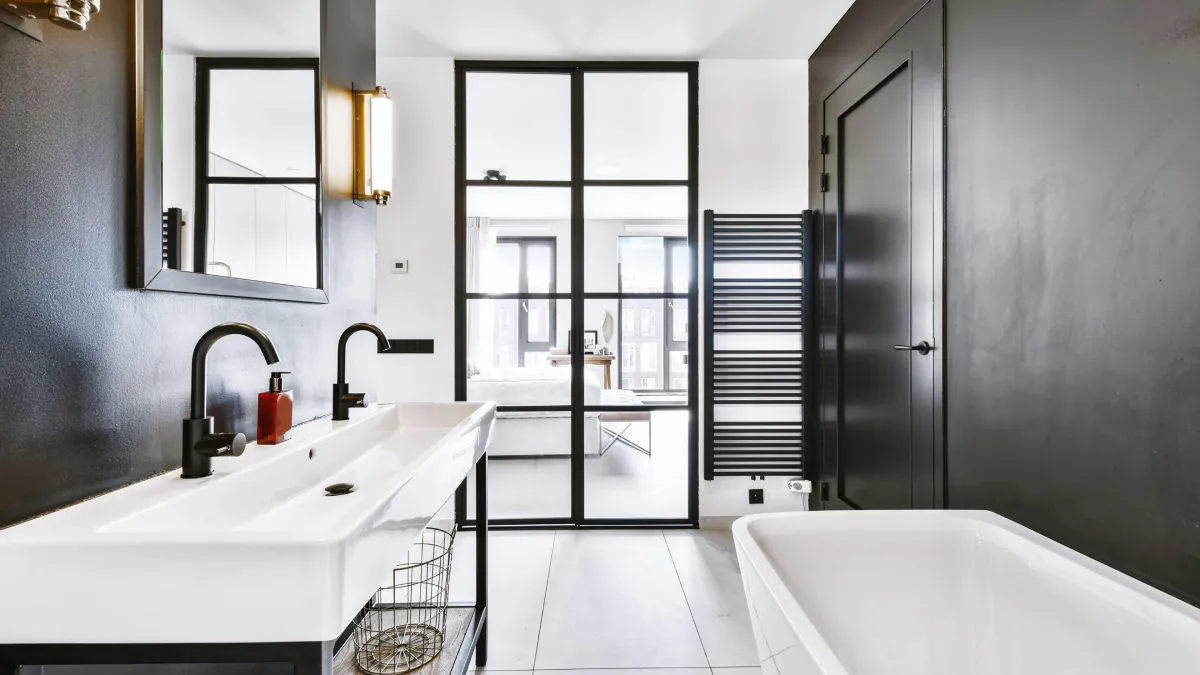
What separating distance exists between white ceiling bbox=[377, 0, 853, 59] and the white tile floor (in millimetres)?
2655

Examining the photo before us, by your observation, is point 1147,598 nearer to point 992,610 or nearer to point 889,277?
point 992,610

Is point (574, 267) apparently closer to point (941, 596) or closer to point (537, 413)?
point (537, 413)

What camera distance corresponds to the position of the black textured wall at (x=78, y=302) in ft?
2.87

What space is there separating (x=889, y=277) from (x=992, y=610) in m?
1.38

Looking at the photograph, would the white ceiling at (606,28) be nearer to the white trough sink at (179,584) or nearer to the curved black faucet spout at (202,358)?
the curved black faucet spout at (202,358)

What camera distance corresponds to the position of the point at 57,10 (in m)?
0.81

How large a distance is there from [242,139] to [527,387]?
2.17 metres

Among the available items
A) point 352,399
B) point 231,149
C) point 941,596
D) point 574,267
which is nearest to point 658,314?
point 574,267

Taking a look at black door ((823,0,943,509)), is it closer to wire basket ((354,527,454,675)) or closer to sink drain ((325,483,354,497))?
wire basket ((354,527,454,675))

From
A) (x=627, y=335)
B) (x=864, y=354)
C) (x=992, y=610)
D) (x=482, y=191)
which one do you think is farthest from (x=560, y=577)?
(x=482, y=191)

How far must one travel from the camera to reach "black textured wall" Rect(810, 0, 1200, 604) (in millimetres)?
1107

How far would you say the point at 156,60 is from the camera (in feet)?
3.78

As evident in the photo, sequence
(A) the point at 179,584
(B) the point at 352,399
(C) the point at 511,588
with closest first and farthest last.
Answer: (A) the point at 179,584 → (B) the point at 352,399 → (C) the point at 511,588

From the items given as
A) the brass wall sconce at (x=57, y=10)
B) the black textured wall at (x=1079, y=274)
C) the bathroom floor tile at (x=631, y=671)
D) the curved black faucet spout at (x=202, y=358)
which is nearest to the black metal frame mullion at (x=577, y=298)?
the bathroom floor tile at (x=631, y=671)
